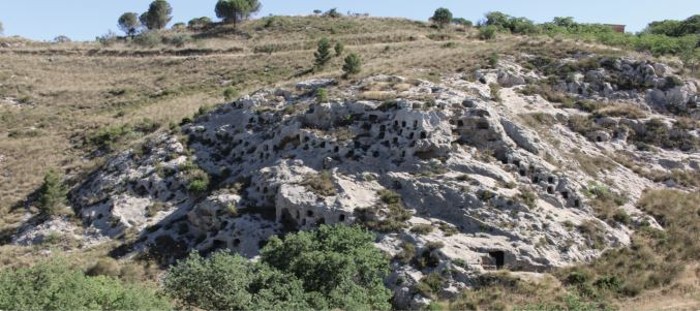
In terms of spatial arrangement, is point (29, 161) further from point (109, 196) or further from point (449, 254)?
point (449, 254)

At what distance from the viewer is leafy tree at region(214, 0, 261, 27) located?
10644 centimetres

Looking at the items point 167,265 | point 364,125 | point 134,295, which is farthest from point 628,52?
point 134,295

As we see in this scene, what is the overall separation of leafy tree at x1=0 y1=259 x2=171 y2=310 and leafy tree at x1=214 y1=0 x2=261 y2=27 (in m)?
84.5

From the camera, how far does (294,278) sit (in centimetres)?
2909

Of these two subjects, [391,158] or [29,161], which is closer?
[391,158]

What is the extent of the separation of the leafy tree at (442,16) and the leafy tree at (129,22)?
189ft

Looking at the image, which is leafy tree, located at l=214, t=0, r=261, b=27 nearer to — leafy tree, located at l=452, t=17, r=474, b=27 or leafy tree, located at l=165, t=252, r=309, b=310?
leafy tree, located at l=452, t=17, r=474, b=27

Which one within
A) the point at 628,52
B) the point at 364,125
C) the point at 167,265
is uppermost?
the point at 628,52

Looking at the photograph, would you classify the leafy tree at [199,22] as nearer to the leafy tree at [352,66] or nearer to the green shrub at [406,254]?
the leafy tree at [352,66]

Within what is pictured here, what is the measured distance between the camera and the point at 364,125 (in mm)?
44625

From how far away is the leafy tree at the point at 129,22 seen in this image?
402 ft

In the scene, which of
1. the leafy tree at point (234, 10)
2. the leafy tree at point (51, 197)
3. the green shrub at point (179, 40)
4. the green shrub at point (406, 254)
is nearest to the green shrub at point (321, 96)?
the green shrub at point (406, 254)

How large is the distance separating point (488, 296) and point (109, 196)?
2699 cm

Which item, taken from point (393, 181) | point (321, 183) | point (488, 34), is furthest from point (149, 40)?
point (393, 181)
